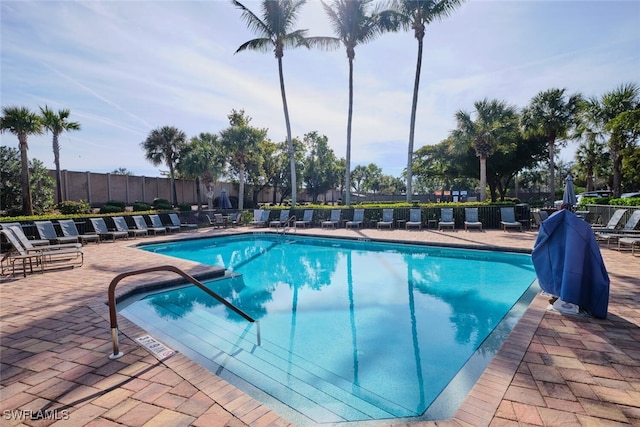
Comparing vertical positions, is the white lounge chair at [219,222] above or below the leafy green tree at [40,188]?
below

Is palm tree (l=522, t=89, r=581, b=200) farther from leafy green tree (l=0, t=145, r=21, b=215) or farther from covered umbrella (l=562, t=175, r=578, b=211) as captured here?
leafy green tree (l=0, t=145, r=21, b=215)

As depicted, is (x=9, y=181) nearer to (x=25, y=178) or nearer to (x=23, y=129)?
(x=25, y=178)

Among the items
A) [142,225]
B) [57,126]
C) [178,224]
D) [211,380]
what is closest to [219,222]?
[178,224]

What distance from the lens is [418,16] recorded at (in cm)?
1520

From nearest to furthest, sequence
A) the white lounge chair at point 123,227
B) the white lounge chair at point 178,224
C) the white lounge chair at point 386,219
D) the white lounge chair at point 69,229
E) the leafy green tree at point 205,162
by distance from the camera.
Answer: the white lounge chair at point 69,229, the white lounge chair at point 123,227, the white lounge chair at point 386,219, the white lounge chair at point 178,224, the leafy green tree at point 205,162

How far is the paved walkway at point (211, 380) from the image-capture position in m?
2.05

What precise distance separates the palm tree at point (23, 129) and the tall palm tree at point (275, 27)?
1089 cm

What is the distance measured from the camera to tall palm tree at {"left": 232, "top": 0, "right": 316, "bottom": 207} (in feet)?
56.5

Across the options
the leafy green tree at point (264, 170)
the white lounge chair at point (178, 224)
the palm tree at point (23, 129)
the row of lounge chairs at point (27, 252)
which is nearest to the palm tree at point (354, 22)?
the leafy green tree at point (264, 170)

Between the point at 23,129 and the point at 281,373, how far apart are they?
1897 cm

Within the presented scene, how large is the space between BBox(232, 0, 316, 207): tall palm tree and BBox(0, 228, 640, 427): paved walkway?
57.5ft

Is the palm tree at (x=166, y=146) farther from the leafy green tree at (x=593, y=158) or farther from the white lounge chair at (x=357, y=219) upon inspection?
the leafy green tree at (x=593, y=158)

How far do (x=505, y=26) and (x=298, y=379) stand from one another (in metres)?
11.2

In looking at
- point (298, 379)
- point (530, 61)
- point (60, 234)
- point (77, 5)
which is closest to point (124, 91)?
point (77, 5)
